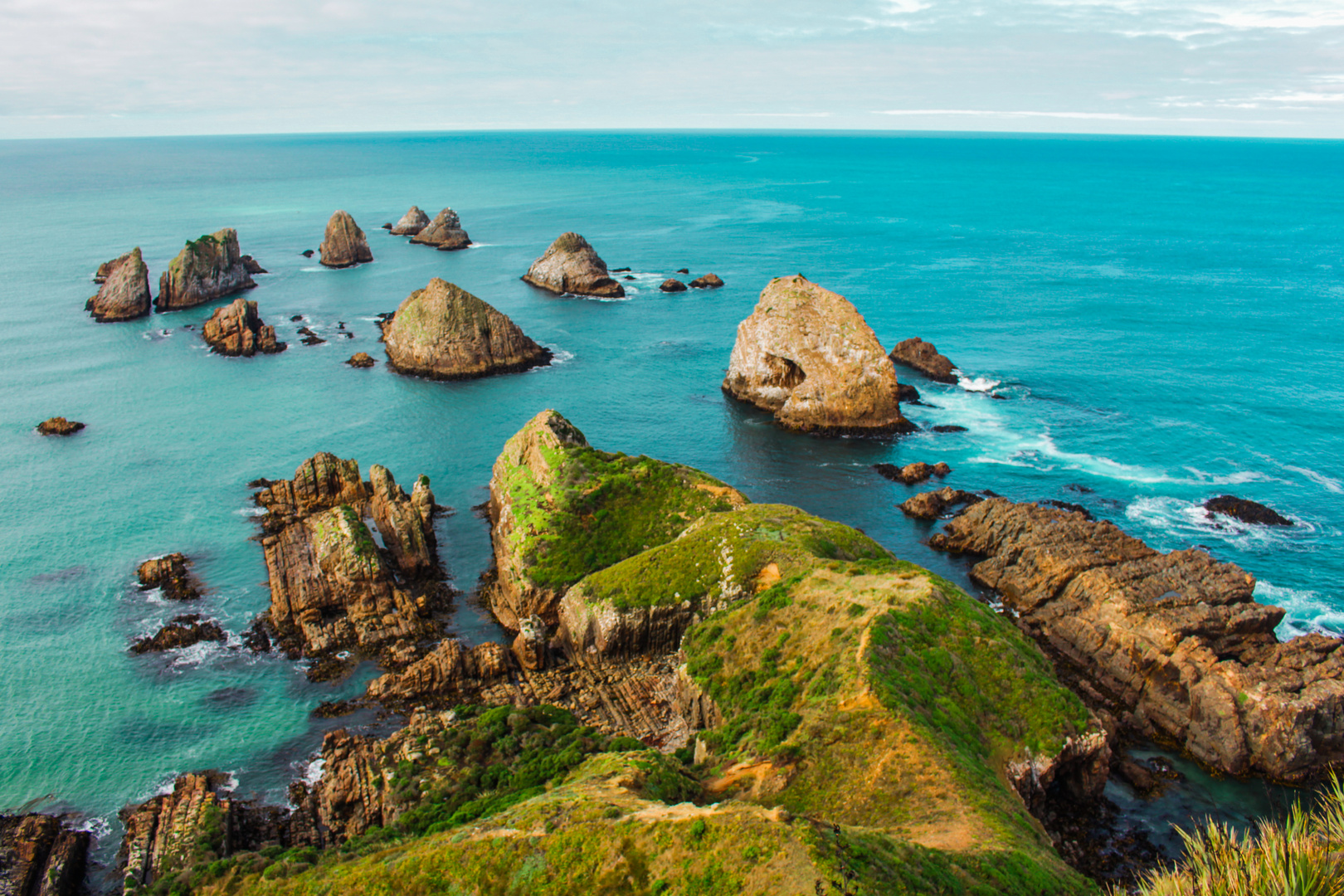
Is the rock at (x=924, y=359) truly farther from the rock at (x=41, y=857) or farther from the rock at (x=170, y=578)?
the rock at (x=41, y=857)

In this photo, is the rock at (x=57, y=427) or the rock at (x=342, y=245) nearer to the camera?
the rock at (x=57, y=427)

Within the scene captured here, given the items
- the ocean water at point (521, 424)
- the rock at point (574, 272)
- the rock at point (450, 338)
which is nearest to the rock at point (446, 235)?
the ocean water at point (521, 424)

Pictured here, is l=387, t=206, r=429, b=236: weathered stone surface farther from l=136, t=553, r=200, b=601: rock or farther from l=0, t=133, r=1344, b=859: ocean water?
l=136, t=553, r=200, b=601: rock

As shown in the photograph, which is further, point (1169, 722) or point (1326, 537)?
point (1326, 537)

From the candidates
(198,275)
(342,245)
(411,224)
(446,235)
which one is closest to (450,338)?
(198,275)

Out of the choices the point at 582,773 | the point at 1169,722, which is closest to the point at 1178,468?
the point at 1169,722

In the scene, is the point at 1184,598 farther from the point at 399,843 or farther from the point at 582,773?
the point at 399,843
